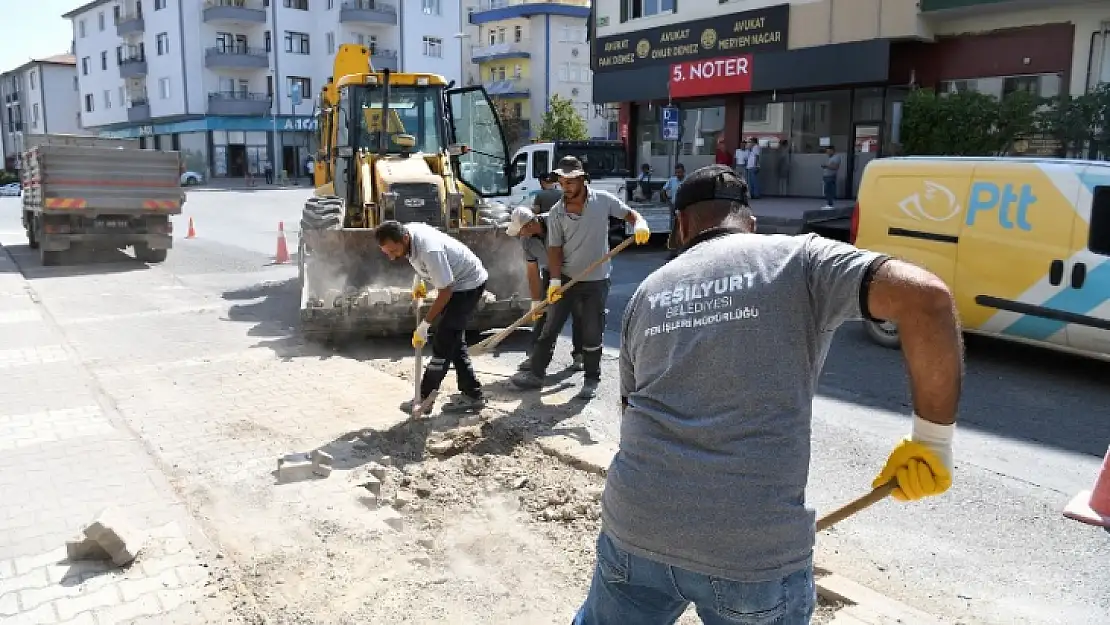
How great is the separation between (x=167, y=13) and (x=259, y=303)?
1982 inches

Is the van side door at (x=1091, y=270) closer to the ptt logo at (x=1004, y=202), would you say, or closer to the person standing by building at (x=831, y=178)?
the ptt logo at (x=1004, y=202)

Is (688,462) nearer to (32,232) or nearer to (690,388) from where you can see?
(690,388)

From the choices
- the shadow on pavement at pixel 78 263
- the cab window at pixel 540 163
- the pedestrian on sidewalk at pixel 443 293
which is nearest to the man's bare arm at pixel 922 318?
the pedestrian on sidewalk at pixel 443 293

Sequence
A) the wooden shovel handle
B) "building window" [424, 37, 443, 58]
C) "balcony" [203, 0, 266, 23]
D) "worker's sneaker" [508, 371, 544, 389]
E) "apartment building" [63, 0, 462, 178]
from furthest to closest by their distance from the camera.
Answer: "building window" [424, 37, 443, 58] → "apartment building" [63, 0, 462, 178] → "balcony" [203, 0, 266, 23] → "worker's sneaker" [508, 371, 544, 389] → the wooden shovel handle

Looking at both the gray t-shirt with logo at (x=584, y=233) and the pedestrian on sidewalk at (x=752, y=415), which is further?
the gray t-shirt with logo at (x=584, y=233)

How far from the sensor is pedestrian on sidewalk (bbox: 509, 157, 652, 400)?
6.98 meters

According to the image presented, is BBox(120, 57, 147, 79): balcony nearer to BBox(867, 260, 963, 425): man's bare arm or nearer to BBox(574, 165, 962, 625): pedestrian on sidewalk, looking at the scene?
BBox(574, 165, 962, 625): pedestrian on sidewalk

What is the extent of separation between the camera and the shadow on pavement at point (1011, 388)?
6086 mm

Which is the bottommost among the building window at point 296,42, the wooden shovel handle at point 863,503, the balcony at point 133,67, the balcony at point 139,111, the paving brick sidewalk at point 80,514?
the paving brick sidewalk at point 80,514

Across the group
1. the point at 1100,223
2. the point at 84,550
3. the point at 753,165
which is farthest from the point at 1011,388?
the point at 753,165

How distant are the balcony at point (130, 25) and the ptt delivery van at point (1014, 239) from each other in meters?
59.1

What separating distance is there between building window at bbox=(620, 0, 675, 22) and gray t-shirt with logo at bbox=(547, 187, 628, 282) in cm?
1835

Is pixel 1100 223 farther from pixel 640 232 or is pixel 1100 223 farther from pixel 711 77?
pixel 711 77

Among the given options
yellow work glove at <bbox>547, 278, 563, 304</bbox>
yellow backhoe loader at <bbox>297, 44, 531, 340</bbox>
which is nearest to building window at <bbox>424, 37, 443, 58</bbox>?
yellow backhoe loader at <bbox>297, 44, 531, 340</bbox>
